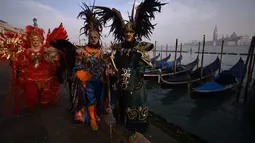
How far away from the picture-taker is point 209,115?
8.41 meters

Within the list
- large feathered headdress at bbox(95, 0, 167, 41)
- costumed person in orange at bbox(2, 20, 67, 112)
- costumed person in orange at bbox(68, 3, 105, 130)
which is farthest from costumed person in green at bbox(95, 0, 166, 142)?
costumed person in orange at bbox(2, 20, 67, 112)

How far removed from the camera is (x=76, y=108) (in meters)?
2.92

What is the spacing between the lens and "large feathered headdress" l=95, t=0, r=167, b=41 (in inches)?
88.5

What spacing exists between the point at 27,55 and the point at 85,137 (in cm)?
275

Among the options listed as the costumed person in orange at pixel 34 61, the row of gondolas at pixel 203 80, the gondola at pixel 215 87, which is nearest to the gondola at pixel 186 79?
the row of gondolas at pixel 203 80

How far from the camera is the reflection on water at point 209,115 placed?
20.7ft

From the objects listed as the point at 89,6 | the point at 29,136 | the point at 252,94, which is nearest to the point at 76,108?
the point at 29,136

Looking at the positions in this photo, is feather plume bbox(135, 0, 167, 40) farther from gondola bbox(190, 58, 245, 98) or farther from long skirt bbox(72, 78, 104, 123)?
gondola bbox(190, 58, 245, 98)

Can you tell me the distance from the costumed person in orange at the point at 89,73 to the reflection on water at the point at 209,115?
578cm

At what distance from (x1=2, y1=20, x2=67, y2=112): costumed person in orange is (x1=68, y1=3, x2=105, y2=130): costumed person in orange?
4.05 feet

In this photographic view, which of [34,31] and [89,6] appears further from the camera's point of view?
[34,31]

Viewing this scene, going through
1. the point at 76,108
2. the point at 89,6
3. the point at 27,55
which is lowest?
the point at 76,108

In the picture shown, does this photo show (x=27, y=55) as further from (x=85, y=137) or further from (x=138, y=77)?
(x=138, y=77)

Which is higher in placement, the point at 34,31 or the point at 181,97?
the point at 34,31
